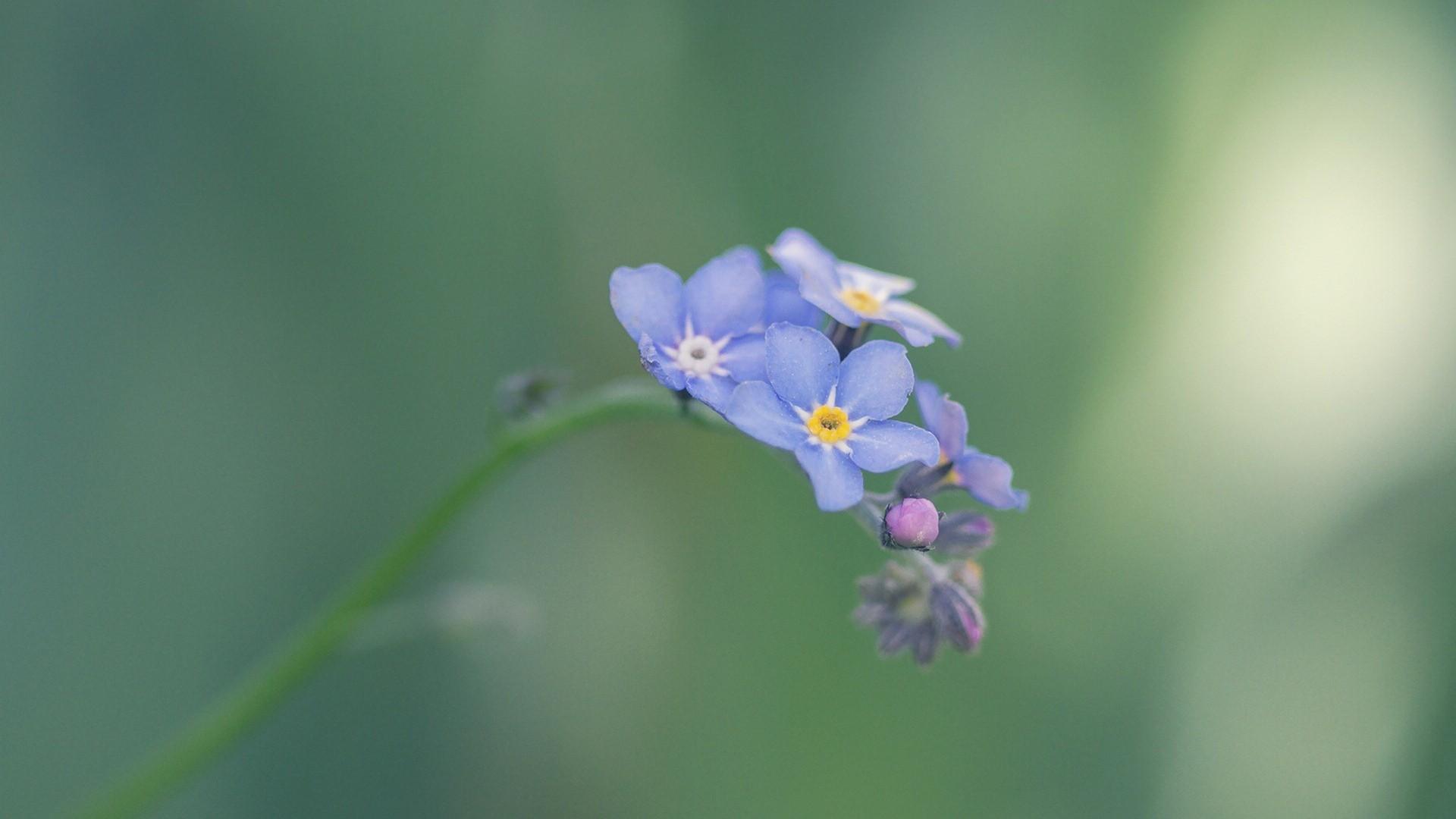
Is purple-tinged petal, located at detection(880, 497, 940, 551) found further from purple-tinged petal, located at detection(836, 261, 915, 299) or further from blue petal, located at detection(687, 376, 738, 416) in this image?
purple-tinged petal, located at detection(836, 261, 915, 299)

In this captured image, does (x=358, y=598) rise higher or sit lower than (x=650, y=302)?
lower

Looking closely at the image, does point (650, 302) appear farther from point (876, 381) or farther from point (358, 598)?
point (358, 598)

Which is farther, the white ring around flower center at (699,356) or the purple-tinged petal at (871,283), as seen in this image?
the purple-tinged petal at (871,283)

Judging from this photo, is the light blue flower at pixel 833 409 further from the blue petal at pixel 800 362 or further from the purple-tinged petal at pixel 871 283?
the purple-tinged petal at pixel 871 283

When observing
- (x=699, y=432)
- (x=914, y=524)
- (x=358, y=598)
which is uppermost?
(x=914, y=524)

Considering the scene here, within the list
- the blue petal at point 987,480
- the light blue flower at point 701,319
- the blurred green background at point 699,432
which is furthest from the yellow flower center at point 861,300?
the blurred green background at point 699,432

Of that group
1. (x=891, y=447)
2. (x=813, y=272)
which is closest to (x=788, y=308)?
(x=813, y=272)

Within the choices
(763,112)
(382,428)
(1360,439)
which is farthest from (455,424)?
(1360,439)
